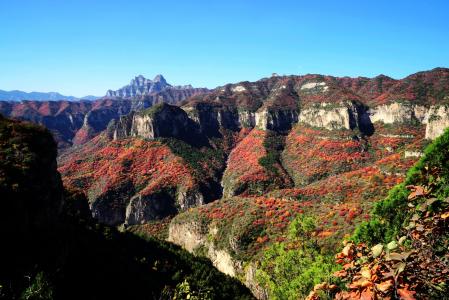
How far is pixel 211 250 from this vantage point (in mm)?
93125

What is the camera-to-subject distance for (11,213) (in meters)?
32.2

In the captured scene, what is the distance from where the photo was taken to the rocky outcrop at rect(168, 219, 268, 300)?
7245cm

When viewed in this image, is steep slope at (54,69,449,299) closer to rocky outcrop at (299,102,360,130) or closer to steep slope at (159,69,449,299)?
steep slope at (159,69,449,299)

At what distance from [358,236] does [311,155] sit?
450 ft

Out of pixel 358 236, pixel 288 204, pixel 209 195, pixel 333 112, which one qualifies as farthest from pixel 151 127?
pixel 358 236

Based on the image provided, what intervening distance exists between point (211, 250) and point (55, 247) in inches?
2458

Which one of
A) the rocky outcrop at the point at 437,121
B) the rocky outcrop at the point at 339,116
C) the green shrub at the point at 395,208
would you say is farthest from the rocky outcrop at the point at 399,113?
the green shrub at the point at 395,208

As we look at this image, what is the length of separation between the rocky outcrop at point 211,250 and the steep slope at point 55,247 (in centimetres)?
1428

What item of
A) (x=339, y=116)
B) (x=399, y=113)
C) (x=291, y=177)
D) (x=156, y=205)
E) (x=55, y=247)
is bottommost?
(x=156, y=205)

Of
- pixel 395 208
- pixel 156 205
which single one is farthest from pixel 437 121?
pixel 395 208

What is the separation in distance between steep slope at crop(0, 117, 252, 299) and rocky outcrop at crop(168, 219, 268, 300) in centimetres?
1428

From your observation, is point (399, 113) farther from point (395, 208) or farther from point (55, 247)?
point (55, 247)

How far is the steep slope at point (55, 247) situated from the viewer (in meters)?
29.7

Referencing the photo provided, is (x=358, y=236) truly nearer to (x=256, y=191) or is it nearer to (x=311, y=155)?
(x=256, y=191)
